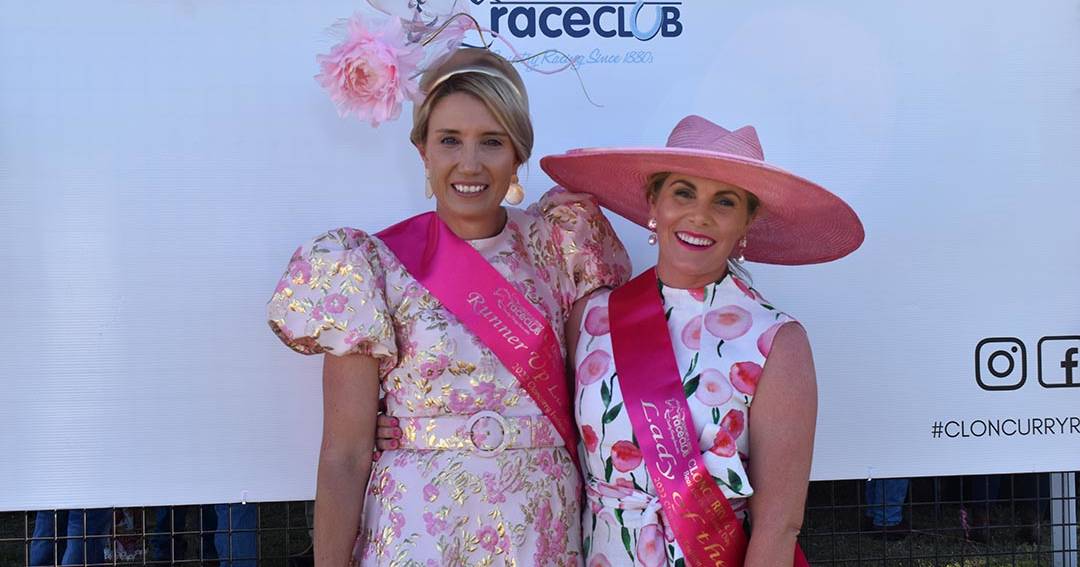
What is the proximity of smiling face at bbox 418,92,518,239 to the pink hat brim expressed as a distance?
0.67 ft

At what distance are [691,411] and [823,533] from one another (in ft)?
4.82

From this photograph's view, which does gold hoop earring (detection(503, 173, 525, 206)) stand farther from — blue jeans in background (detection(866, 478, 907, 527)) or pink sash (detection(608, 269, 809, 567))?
blue jeans in background (detection(866, 478, 907, 527))

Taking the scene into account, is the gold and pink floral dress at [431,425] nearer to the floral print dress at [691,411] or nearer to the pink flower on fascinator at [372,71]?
the floral print dress at [691,411]

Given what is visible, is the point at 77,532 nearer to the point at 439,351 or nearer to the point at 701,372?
the point at 439,351

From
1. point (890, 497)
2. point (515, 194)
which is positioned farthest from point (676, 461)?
point (890, 497)

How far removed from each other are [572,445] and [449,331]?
37 cm

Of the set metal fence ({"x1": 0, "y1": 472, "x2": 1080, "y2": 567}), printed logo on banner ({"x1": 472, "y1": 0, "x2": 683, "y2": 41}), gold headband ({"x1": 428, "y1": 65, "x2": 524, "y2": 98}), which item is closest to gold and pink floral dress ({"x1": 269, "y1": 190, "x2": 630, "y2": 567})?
gold headband ({"x1": 428, "y1": 65, "x2": 524, "y2": 98})

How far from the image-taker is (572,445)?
211 centimetres

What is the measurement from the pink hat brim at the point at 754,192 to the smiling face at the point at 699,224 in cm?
3

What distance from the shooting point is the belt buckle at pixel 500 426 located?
2.00 m

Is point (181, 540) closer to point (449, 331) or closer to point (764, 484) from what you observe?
point (449, 331)

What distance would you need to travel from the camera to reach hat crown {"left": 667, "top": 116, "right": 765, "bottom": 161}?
78.2 inches

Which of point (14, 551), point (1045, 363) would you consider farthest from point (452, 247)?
point (14, 551)

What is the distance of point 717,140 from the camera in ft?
6.56
